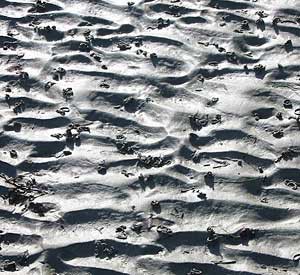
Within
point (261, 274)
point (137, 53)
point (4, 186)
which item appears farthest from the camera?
point (137, 53)

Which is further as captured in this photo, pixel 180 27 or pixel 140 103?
pixel 180 27

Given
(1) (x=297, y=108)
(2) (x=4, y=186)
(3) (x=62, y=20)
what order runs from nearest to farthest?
(2) (x=4, y=186) < (1) (x=297, y=108) < (3) (x=62, y=20)

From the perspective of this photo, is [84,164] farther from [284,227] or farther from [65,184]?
[284,227]

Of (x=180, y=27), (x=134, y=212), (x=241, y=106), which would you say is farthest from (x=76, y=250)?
(x=180, y=27)

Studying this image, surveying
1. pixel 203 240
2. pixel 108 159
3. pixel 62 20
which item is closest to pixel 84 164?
pixel 108 159

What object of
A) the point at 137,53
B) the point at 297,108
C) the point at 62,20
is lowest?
the point at 297,108

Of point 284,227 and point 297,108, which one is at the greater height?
point 297,108

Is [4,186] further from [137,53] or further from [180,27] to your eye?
[180,27]
